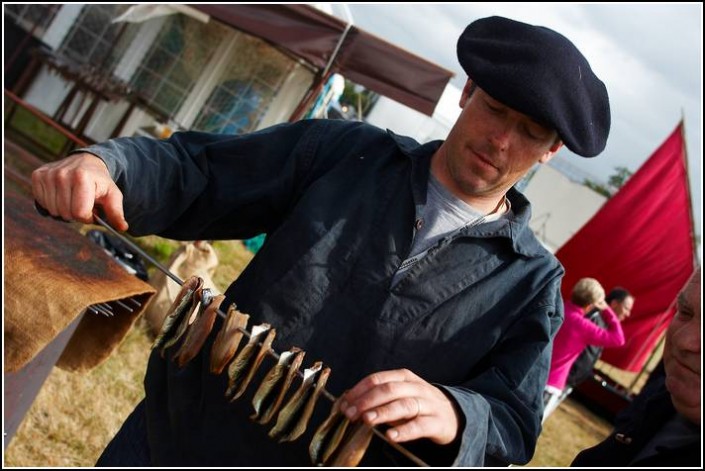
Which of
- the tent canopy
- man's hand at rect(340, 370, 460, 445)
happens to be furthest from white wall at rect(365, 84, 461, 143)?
man's hand at rect(340, 370, 460, 445)

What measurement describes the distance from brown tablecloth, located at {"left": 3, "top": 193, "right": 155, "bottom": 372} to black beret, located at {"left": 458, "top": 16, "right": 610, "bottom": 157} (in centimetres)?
142

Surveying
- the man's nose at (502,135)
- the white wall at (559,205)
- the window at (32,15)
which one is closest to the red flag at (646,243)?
the man's nose at (502,135)

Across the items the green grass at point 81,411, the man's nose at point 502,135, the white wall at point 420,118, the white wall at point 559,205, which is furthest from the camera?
the white wall at point 559,205

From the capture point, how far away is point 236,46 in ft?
30.8

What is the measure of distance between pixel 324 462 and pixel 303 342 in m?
0.35

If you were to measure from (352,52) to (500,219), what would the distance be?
221 inches

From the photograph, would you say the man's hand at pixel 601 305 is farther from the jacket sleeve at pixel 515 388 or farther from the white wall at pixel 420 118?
the white wall at pixel 420 118

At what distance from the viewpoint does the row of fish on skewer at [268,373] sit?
1.38m

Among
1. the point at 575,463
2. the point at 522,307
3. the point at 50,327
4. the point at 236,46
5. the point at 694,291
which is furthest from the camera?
the point at 236,46

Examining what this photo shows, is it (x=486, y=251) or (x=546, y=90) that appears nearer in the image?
(x=546, y=90)

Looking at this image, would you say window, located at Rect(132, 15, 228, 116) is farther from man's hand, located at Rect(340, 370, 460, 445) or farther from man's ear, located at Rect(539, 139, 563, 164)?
man's hand, located at Rect(340, 370, 460, 445)

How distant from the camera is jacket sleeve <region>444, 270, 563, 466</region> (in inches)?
58.7

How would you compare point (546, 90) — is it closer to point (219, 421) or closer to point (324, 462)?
point (324, 462)

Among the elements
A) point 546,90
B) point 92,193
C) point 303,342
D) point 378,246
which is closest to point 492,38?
point 546,90
